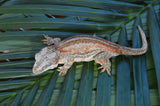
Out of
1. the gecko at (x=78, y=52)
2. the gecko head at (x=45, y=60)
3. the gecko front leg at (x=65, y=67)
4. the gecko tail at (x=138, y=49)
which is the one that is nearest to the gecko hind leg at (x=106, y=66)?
the gecko at (x=78, y=52)

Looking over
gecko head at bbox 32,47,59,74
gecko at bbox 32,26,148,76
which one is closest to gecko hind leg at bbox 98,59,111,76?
gecko at bbox 32,26,148,76

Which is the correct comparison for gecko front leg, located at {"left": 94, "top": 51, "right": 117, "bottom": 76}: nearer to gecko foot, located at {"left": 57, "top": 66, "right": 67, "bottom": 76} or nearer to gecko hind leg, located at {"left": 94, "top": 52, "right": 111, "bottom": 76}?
gecko hind leg, located at {"left": 94, "top": 52, "right": 111, "bottom": 76}

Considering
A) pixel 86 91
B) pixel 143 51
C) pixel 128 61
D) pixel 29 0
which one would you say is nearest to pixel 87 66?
pixel 86 91

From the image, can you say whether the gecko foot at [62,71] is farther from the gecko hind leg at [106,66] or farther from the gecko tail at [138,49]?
the gecko tail at [138,49]

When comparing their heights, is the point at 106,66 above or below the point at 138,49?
below

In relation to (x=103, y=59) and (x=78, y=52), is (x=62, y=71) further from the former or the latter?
(x=103, y=59)

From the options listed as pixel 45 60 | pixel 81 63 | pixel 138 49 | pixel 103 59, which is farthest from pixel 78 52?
pixel 138 49

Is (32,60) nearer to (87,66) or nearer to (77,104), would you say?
(87,66)
